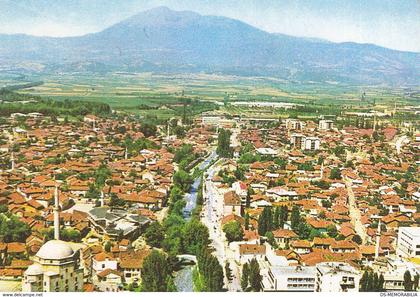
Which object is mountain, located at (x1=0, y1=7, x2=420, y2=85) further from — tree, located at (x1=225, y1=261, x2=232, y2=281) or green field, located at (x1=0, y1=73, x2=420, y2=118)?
tree, located at (x1=225, y1=261, x2=232, y2=281)

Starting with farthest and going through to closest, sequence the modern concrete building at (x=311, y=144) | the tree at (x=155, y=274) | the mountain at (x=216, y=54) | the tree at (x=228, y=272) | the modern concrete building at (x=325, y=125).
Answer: the mountain at (x=216, y=54), the modern concrete building at (x=325, y=125), the modern concrete building at (x=311, y=144), the tree at (x=228, y=272), the tree at (x=155, y=274)

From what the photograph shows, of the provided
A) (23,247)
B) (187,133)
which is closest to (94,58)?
(187,133)

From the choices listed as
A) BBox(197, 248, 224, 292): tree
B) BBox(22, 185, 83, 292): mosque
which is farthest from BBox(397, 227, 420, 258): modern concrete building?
BBox(22, 185, 83, 292): mosque

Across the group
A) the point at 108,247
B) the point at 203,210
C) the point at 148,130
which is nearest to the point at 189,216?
the point at 203,210

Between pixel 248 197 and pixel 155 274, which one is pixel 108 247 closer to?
pixel 155 274

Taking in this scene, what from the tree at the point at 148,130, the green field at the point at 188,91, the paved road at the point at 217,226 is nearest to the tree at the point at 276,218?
the paved road at the point at 217,226

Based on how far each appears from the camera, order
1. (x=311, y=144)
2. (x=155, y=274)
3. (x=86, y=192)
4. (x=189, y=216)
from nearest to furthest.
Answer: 1. (x=155, y=274)
2. (x=189, y=216)
3. (x=86, y=192)
4. (x=311, y=144)

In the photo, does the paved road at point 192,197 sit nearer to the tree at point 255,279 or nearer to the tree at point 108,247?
the tree at point 108,247
